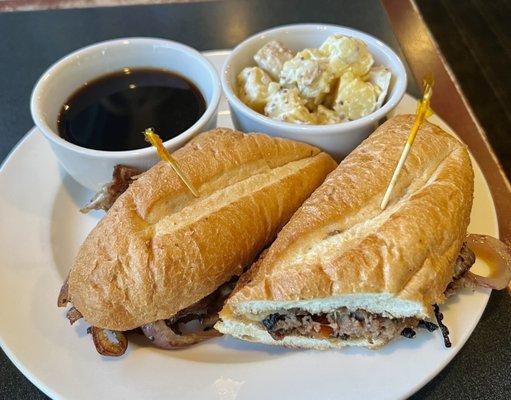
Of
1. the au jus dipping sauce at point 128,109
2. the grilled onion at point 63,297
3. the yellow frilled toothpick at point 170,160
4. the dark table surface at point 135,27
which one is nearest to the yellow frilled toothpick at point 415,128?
the yellow frilled toothpick at point 170,160

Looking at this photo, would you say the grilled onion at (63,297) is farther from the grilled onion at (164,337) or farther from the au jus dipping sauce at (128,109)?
the au jus dipping sauce at (128,109)

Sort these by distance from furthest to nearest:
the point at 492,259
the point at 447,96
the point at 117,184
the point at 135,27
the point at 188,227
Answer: the point at 135,27
the point at 447,96
the point at 117,184
the point at 492,259
the point at 188,227

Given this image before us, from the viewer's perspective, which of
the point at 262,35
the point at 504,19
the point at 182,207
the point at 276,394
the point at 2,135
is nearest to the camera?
the point at 276,394

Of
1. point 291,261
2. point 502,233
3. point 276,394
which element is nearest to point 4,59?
point 291,261

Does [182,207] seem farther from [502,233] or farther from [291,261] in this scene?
[502,233]

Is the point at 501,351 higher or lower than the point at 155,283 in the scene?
lower

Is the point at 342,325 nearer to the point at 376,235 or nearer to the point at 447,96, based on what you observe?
the point at 376,235

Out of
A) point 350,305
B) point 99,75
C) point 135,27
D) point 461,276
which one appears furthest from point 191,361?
point 135,27

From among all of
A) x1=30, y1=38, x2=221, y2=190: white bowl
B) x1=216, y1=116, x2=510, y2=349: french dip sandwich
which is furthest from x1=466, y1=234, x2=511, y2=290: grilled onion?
x1=30, y1=38, x2=221, y2=190: white bowl
